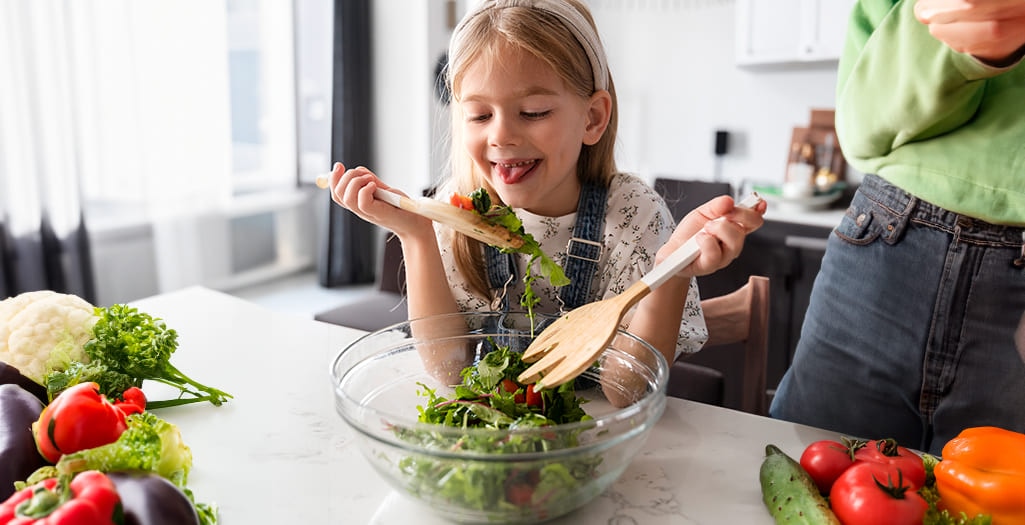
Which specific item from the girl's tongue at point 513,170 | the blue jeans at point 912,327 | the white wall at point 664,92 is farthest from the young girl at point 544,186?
the white wall at point 664,92

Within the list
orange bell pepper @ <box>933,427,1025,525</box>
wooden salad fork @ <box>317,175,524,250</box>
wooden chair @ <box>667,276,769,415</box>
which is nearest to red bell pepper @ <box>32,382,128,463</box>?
wooden salad fork @ <box>317,175,524,250</box>

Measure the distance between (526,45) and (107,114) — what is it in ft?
9.16

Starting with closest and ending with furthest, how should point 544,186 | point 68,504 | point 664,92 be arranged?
point 68,504 → point 544,186 → point 664,92

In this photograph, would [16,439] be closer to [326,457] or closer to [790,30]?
[326,457]

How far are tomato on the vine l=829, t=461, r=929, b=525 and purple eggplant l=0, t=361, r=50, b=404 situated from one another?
0.93 metres

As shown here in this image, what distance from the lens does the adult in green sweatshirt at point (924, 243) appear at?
0.96 meters

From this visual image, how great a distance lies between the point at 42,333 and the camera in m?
0.97

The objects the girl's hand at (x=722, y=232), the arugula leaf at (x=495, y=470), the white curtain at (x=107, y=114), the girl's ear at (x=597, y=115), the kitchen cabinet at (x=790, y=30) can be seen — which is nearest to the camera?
the arugula leaf at (x=495, y=470)

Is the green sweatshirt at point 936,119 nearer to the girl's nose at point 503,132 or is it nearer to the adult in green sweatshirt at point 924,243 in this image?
the adult in green sweatshirt at point 924,243

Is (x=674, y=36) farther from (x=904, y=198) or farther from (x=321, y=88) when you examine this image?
(x=904, y=198)

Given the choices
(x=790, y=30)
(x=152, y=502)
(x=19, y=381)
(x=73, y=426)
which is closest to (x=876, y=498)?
(x=152, y=502)

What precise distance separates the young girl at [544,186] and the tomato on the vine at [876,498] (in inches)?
12.2

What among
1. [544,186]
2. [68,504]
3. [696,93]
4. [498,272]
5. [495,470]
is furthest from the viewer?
[696,93]

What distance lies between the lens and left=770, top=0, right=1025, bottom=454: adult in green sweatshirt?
3.15ft
